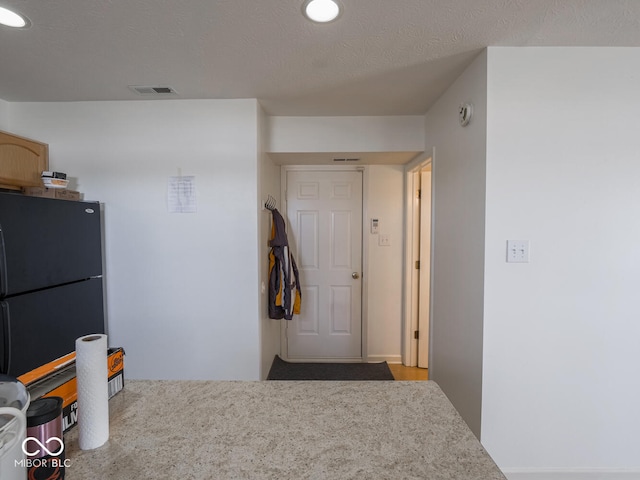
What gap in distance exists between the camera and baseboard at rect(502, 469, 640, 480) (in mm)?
1613

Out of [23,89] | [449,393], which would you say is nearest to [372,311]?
[449,393]

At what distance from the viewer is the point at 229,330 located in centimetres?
220

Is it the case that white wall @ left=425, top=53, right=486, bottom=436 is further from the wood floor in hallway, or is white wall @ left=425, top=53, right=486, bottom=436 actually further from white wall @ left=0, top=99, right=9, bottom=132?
white wall @ left=0, top=99, right=9, bottom=132

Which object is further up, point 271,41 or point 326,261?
point 271,41

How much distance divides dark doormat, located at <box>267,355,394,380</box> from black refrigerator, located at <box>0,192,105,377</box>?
5.29ft

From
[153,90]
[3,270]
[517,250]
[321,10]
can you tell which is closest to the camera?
A: [321,10]

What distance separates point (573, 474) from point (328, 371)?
192 centimetres

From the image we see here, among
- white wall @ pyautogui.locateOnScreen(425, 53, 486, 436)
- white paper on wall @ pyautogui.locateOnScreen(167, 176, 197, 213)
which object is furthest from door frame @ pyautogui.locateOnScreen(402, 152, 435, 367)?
white paper on wall @ pyautogui.locateOnScreen(167, 176, 197, 213)

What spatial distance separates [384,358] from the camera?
3223 millimetres

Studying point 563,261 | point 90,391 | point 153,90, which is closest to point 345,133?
point 153,90

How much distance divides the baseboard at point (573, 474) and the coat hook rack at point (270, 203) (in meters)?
2.35

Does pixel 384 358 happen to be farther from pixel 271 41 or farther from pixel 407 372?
pixel 271 41

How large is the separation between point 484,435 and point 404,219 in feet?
6.44

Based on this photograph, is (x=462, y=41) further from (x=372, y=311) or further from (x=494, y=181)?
(x=372, y=311)
